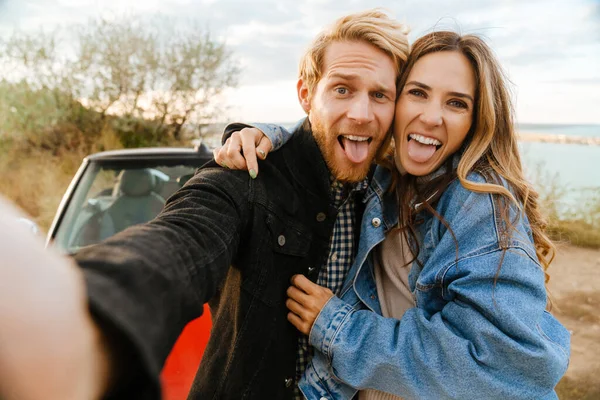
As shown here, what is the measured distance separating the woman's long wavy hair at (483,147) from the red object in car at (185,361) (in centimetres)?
116

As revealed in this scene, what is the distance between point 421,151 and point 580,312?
208 inches

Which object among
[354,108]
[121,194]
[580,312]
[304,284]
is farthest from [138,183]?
[580,312]

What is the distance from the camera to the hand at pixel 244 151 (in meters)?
1.57

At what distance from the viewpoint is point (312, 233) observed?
1675 millimetres

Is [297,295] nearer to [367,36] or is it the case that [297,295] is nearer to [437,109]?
[437,109]

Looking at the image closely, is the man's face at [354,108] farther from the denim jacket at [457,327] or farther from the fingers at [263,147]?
the denim jacket at [457,327]

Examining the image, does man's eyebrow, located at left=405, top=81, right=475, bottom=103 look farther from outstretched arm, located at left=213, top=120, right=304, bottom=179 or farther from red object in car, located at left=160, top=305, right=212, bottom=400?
red object in car, located at left=160, top=305, right=212, bottom=400

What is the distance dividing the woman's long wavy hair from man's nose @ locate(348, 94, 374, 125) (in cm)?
19

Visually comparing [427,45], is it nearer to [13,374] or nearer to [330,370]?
[330,370]

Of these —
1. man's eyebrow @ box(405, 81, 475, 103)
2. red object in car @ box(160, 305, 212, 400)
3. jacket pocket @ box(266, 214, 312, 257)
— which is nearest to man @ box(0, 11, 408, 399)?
jacket pocket @ box(266, 214, 312, 257)

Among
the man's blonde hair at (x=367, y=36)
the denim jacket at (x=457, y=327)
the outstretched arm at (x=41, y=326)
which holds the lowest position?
the denim jacket at (x=457, y=327)

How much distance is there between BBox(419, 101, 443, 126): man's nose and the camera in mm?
1746

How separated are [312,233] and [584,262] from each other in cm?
761

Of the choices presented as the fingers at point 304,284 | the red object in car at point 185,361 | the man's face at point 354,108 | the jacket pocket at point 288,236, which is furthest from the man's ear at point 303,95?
the red object in car at point 185,361
